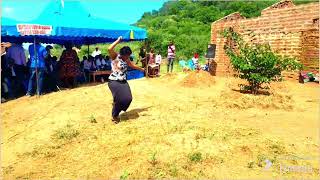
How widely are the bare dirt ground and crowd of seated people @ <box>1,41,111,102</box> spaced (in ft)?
3.06

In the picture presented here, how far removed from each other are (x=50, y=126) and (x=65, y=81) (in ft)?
16.6

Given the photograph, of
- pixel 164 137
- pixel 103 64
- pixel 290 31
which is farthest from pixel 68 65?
pixel 290 31

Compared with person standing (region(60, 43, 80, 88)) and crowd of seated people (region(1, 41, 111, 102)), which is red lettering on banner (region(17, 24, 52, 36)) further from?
person standing (region(60, 43, 80, 88))

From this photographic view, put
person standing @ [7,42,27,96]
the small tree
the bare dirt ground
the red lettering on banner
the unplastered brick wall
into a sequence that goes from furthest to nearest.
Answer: the unplastered brick wall → person standing @ [7,42,27,96] → the red lettering on banner → the small tree → the bare dirt ground

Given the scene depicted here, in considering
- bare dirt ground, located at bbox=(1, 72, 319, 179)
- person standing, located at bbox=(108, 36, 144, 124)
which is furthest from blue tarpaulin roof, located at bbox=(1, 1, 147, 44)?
person standing, located at bbox=(108, 36, 144, 124)

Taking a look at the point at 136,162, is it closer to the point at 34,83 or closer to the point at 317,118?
the point at 317,118

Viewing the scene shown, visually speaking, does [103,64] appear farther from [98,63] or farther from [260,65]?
[260,65]

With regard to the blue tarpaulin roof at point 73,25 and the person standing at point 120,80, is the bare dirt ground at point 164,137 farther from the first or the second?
the blue tarpaulin roof at point 73,25

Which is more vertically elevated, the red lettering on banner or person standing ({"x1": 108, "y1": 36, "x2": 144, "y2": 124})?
the red lettering on banner

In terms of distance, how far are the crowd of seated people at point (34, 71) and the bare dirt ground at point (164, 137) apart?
933 millimetres

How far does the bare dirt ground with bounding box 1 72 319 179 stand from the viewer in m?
4.83

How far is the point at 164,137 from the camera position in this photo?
5828 millimetres

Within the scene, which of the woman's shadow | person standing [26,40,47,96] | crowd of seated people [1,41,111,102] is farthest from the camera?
crowd of seated people [1,41,111,102]

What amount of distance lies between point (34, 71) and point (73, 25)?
1.62 meters
